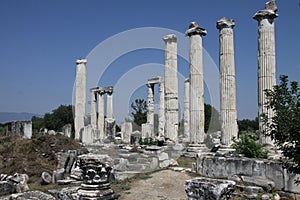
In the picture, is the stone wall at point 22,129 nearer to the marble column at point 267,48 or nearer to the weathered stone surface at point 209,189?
the marble column at point 267,48

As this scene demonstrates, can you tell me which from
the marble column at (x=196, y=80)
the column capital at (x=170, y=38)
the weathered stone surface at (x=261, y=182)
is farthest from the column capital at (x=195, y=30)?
the weathered stone surface at (x=261, y=182)

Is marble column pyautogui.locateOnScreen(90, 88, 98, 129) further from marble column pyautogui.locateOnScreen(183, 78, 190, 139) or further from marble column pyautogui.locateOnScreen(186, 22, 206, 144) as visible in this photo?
marble column pyautogui.locateOnScreen(186, 22, 206, 144)

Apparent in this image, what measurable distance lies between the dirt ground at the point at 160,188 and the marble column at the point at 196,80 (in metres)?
5.68

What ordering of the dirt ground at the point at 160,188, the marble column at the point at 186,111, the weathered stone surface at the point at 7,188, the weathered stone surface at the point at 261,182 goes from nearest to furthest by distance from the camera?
the weathered stone surface at the point at 261,182 → the dirt ground at the point at 160,188 → the weathered stone surface at the point at 7,188 → the marble column at the point at 186,111

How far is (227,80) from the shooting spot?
Result: 647 inches

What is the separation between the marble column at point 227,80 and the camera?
637 inches

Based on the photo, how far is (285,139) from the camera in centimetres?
557

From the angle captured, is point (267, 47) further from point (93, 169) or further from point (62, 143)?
point (62, 143)

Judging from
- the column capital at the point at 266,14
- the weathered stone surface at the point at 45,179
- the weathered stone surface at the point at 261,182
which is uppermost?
the column capital at the point at 266,14

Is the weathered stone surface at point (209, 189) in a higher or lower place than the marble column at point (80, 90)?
Answer: lower

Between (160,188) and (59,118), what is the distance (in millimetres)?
65818

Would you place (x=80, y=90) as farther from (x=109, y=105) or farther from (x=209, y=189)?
(x=209, y=189)

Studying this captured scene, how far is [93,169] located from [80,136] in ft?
67.0

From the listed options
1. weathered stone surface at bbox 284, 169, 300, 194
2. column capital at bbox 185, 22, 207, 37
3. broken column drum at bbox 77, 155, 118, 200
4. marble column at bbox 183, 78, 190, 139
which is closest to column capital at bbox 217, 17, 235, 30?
column capital at bbox 185, 22, 207, 37
